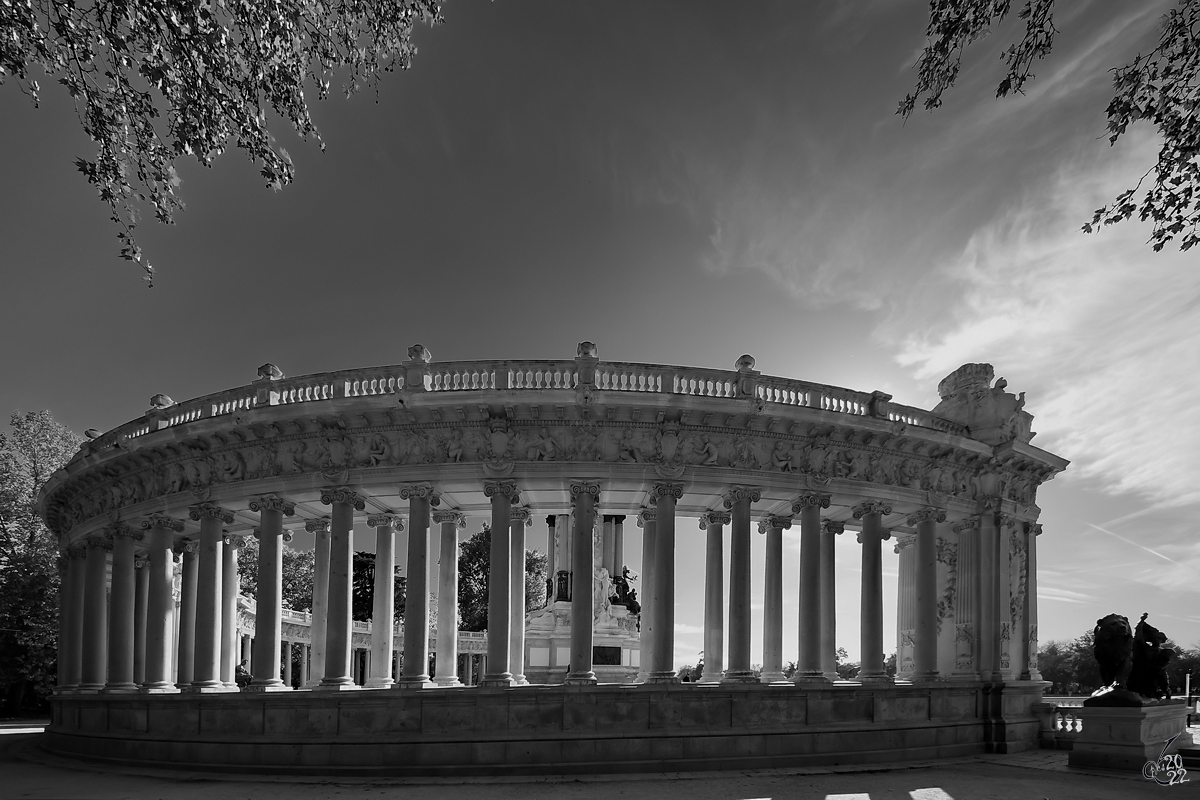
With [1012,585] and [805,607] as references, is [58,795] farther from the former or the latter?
[1012,585]

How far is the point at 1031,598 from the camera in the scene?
38.3 m

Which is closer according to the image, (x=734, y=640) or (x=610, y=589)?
(x=734, y=640)

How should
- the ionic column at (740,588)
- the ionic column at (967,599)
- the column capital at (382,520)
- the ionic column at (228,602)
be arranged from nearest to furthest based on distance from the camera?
the ionic column at (740,588) → the column capital at (382,520) → the ionic column at (967,599) → the ionic column at (228,602)

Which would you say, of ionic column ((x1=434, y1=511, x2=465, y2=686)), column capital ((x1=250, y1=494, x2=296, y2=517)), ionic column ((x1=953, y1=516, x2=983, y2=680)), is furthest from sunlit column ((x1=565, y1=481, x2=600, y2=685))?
ionic column ((x1=953, y1=516, x2=983, y2=680))

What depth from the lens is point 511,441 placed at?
2961 centimetres

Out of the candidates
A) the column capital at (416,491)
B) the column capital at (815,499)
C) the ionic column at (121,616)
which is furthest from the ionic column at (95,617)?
the column capital at (815,499)

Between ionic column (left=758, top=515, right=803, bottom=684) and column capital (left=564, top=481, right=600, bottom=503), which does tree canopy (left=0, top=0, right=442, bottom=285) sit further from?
ionic column (left=758, top=515, right=803, bottom=684)

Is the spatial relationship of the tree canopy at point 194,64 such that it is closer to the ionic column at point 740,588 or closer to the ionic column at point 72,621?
the ionic column at point 740,588

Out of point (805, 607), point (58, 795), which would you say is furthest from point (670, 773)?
point (58, 795)

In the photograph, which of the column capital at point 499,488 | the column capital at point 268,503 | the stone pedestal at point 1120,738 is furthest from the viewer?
the column capital at point 268,503

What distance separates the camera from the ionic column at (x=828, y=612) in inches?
1276

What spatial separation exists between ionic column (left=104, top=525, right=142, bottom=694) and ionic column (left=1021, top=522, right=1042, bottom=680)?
34253 millimetres

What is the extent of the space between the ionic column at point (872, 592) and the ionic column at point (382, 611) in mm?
16508

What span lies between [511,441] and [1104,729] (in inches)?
820
